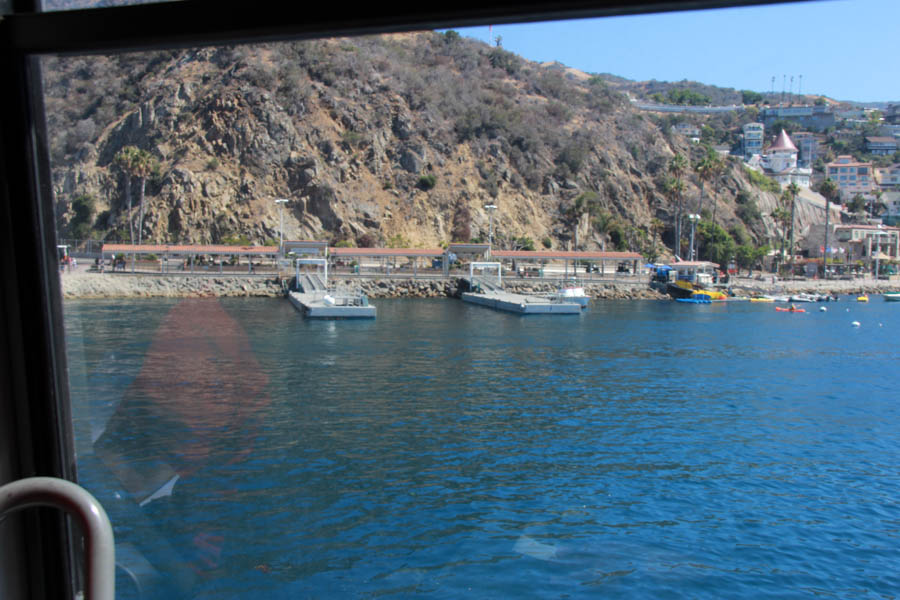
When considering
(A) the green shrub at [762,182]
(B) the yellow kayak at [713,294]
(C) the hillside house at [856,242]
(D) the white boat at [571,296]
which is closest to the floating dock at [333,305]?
(D) the white boat at [571,296]

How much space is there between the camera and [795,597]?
6.89m

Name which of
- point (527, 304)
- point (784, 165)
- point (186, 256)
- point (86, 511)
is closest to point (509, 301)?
point (527, 304)

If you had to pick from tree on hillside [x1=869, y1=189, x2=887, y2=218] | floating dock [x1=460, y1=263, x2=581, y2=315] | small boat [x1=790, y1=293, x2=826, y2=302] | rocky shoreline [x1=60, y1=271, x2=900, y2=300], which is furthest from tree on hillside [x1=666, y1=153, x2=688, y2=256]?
tree on hillside [x1=869, y1=189, x2=887, y2=218]

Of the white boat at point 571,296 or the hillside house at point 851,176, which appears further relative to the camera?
the hillside house at point 851,176

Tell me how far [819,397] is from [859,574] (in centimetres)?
1175

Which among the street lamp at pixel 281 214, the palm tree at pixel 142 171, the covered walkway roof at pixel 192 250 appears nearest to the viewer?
the covered walkway roof at pixel 192 250

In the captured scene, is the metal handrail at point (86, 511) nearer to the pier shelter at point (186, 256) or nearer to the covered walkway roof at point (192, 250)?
the covered walkway roof at point (192, 250)

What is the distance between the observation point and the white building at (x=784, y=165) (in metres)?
94.6

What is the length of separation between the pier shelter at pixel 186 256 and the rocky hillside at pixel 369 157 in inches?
121

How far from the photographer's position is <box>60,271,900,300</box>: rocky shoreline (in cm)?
3822

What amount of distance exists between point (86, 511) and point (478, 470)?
9385 millimetres

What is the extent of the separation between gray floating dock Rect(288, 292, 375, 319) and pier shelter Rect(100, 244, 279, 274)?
11536 mm

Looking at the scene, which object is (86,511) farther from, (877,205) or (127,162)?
(877,205)

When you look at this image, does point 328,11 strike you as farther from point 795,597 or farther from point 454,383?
point 454,383
